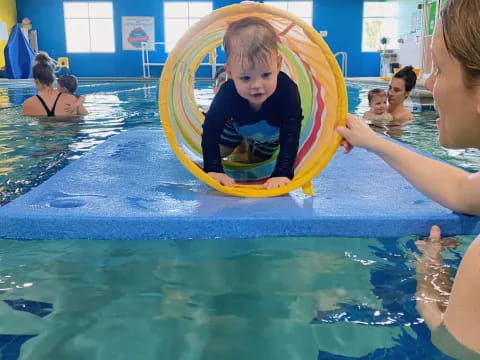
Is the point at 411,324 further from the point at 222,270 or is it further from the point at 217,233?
the point at 217,233

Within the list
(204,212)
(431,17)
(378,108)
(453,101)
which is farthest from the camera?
(431,17)

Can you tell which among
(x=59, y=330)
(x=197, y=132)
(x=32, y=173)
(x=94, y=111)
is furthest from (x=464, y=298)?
(x=94, y=111)

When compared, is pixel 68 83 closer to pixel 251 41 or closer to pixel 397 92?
pixel 397 92

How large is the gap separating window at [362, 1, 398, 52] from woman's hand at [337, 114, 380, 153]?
17.1 meters

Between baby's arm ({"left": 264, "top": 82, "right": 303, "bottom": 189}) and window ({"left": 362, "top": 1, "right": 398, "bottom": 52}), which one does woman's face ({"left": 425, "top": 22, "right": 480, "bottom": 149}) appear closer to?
baby's arm ({"left": 264, "top": 82, "right": 303, "bottom": 189})

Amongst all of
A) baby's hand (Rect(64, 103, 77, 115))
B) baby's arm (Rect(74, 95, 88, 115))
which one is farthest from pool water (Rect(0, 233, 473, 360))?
baby's arm (Rect(74, 95, 88, 115))

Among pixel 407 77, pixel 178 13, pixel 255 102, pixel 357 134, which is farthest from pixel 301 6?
pixel 357 134

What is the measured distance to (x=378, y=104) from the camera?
17.9 ft

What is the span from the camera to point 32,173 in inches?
120

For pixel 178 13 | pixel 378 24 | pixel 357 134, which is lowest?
Answer: pixel 357 134

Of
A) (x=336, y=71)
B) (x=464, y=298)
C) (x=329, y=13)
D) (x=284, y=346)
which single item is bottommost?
(x=284, y=346)

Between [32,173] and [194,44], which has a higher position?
[194,44]

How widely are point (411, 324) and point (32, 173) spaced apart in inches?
94.1

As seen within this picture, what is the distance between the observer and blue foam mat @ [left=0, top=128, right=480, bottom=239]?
1.92 metres
